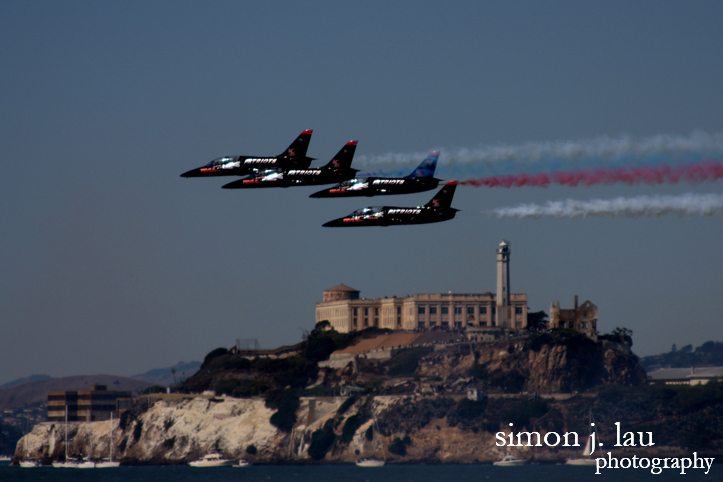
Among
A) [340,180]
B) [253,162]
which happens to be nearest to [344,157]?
[340,180]

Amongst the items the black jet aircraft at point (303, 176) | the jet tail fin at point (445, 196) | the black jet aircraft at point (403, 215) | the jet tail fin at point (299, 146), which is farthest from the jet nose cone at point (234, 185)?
the jet tail fin at point (445, 196)

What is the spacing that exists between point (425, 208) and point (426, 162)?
803cm

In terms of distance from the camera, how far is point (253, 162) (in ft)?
361

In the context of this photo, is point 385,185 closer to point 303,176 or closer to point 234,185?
point 303,176

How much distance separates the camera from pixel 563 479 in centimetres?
18925

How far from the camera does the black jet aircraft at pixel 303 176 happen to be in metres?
107

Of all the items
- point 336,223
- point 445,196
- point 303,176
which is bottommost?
point 336,223

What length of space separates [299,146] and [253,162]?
492 centimetres

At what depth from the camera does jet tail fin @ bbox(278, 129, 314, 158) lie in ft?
359

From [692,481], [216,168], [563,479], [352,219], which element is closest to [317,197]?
[352,219]

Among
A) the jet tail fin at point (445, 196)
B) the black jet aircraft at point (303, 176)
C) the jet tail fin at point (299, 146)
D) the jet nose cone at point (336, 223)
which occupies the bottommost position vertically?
the jet nose cone at point (336, 223)

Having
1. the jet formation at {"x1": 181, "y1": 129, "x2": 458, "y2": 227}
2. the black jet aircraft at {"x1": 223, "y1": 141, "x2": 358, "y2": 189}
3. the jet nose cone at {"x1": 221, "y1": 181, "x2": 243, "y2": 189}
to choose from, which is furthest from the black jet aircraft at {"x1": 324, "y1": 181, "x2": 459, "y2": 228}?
the jet nose cone at {"x1": 221, "y1": 181, "x2": 243, "y2": 189}

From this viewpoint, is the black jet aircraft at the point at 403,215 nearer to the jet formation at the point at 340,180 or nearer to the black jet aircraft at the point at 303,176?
the jet formation at the point at 340,180

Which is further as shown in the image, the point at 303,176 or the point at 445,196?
the point at 445,196
